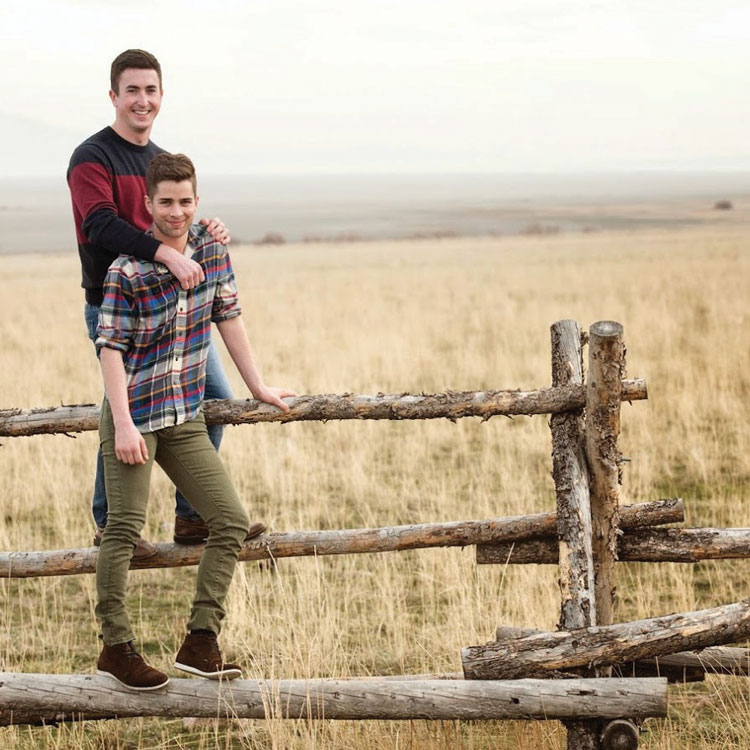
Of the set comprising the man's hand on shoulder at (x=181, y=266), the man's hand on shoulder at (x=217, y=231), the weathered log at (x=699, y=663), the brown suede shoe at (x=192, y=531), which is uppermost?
the man's hand on shoulder at (x=217, y=231)

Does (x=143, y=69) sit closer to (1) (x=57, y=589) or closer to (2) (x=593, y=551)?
(2) (x=593, y=551)

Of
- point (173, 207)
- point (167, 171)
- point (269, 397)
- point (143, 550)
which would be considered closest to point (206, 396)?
point (269, 397)

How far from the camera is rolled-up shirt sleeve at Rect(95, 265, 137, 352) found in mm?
3486

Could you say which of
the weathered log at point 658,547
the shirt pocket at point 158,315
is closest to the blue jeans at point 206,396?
the shirt pocket at point 158,315

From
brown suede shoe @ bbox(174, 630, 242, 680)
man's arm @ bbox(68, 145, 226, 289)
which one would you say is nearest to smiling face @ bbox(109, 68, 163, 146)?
man's arm @ bbox(68, 145, 226, 289)

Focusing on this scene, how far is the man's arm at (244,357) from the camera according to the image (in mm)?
3912

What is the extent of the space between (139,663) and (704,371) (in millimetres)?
9892

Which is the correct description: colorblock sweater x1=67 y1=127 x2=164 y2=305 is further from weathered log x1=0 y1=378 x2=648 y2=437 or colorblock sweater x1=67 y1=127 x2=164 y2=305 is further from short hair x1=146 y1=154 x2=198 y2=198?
weathered log x1=0 y1=378 x2=648 y2=437

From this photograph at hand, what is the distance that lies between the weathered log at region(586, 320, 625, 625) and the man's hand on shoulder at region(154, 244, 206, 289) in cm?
152

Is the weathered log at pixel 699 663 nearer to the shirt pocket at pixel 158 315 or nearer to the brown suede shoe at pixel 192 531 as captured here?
the brown suede shoe at pixel 192 531

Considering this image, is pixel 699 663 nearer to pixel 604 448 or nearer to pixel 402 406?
pixel 604 448

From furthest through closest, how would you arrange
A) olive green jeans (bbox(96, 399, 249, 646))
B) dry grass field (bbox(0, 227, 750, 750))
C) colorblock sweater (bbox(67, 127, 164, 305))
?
dry grass field (bbox(0, 227, 750, 750)) → colorblock sweater (bbox(67, 127, 164, 305)) → olive green jeans (bbox(96, 399, 249, 646))

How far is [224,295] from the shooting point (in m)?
3.82

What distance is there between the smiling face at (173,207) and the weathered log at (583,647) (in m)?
1.84
